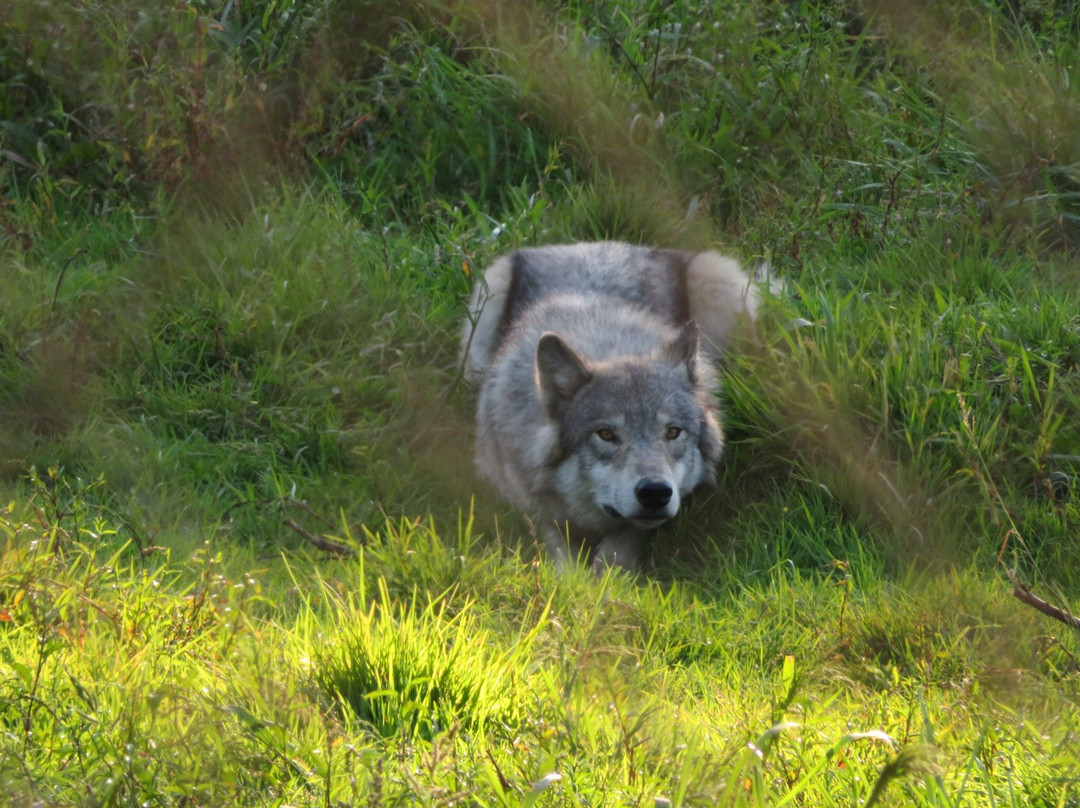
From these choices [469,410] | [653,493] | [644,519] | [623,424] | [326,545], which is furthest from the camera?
[469,410]

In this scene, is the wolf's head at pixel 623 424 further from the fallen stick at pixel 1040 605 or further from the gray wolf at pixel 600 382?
the fallen stick at pixel 1040 605

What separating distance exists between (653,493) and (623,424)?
422 mm

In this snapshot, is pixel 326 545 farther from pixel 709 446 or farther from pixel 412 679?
pixel 709 446

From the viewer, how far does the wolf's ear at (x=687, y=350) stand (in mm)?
5297

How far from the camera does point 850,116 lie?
284 inches

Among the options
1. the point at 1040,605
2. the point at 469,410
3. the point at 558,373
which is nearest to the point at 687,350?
the point at 558,373

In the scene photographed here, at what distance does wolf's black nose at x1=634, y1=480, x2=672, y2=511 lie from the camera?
15.6 ft

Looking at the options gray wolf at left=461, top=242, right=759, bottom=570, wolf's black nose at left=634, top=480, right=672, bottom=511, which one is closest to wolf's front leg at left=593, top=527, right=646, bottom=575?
gray wolf at left=461, top=242, right=759, bottom=570

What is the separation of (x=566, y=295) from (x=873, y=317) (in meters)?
1.57

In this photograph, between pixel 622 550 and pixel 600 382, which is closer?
pixel 622 550

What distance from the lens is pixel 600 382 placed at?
5.22m

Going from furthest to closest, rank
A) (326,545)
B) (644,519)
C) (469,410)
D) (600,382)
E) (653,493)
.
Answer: (469,410) → (600,382) → (644,519) → (653,493) → (326,545)

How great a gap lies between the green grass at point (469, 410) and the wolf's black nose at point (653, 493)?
34 centimetres

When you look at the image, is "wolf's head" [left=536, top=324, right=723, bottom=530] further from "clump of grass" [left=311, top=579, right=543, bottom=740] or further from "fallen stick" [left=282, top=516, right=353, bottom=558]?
"clump of grass" [left=311, top=579, right=543, bottom=740]
